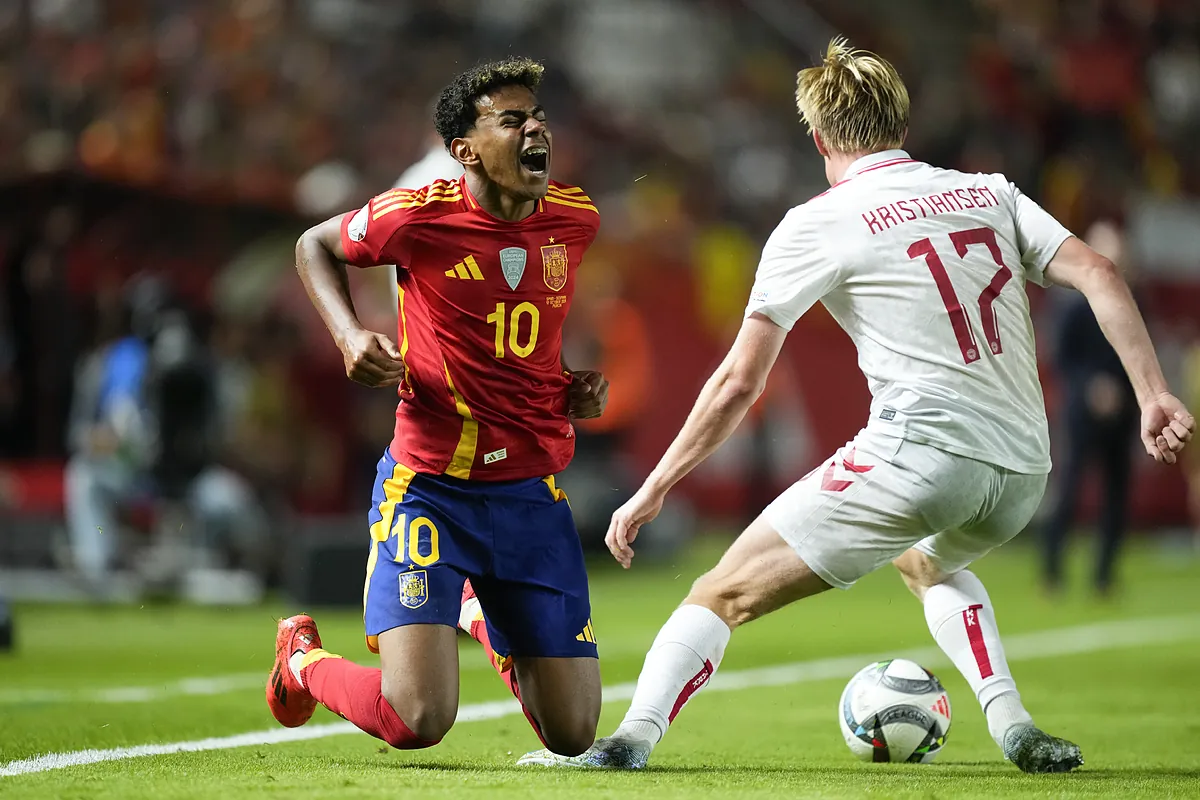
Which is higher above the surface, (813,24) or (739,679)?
(813,24)

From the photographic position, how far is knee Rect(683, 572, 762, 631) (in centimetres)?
466

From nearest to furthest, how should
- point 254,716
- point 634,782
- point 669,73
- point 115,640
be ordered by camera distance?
1. point 634,782
2. point 254,716
3. point 115,640
4. point 669,73

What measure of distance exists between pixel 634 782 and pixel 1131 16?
68.2 feet

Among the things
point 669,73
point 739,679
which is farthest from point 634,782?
point 669,73

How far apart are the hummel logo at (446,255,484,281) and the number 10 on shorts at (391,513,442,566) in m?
0.73

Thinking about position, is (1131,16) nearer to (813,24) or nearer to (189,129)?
(813,24)

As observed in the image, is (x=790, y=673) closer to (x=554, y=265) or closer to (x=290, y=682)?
(x=290, y=682)

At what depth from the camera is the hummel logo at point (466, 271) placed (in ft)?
15.9

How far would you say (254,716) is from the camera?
6.18m

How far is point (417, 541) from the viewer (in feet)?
15.7

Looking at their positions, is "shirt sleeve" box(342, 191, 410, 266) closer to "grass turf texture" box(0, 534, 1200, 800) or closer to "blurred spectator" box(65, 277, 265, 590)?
"grass turf texture" box(0, 534, 1200, 800)

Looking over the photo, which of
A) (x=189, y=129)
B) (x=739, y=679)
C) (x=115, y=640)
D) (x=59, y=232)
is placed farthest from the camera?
(x=189, y=129)

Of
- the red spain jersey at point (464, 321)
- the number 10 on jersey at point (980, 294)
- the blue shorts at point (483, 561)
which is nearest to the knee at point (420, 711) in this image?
the blue shorts at point (483, 561)

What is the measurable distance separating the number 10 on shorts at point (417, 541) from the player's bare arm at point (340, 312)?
0.49m
